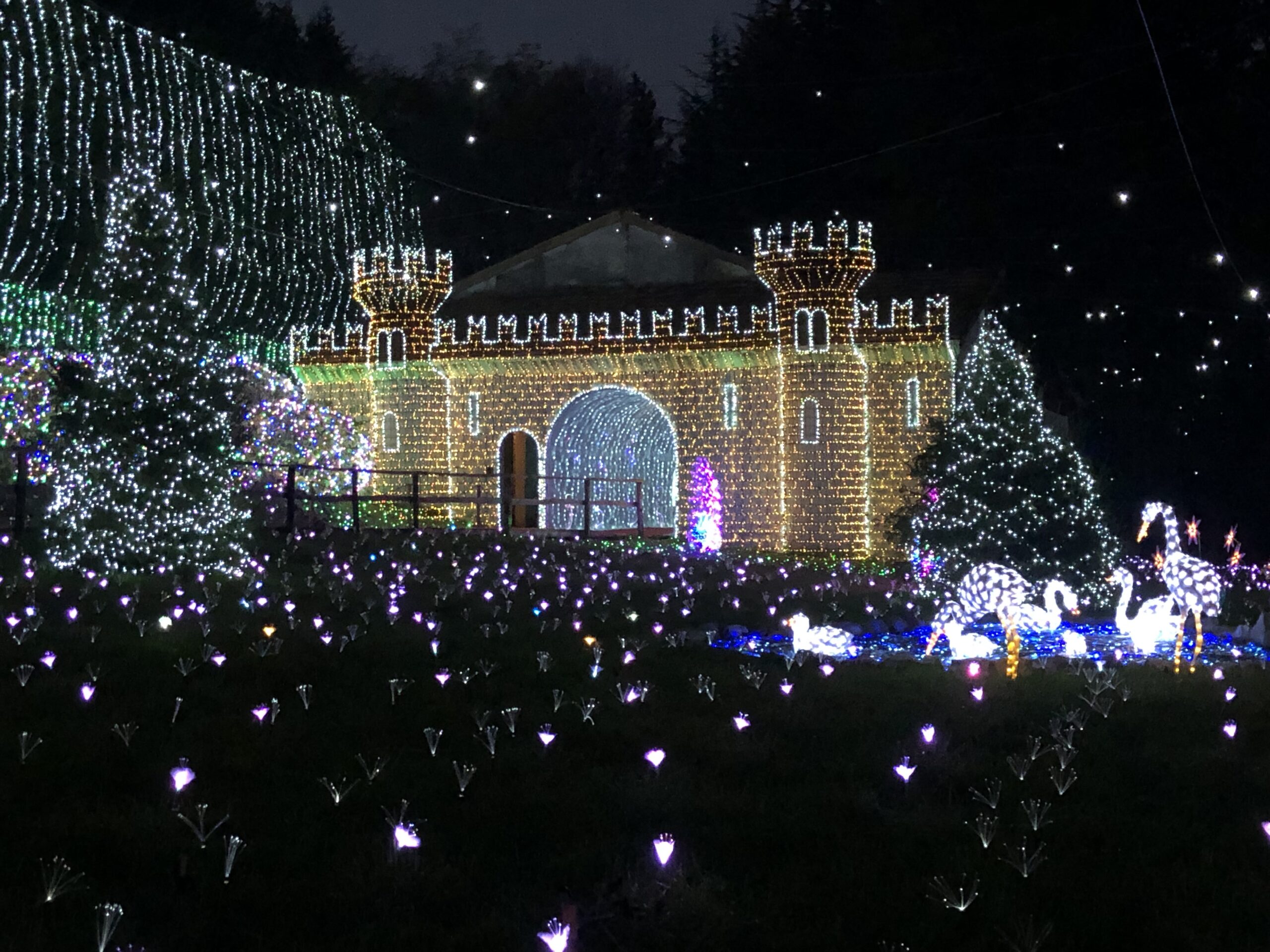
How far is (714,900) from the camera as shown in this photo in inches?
246

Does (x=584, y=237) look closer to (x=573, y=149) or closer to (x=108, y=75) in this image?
(x=108, y=75)

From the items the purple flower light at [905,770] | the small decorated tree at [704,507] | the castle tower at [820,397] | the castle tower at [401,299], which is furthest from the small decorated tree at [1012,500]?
the castle tower at [401,299]

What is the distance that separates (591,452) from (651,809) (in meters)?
27.3

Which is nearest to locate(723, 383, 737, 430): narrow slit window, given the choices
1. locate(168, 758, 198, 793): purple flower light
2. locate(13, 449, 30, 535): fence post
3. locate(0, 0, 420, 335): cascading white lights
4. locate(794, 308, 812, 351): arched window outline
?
locate(794, 308, 812, 351): arched window outline

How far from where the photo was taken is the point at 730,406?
103ft

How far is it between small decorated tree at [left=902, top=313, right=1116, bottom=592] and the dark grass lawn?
21.4ft

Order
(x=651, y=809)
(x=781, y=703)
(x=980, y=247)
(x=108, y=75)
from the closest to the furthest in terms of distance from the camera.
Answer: (x=651, y=809) → (x=781, y=703) → (x=108, y=75) → (x=980, y=247)

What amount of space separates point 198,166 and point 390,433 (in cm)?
689

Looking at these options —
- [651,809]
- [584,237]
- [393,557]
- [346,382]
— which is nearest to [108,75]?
[346,382]

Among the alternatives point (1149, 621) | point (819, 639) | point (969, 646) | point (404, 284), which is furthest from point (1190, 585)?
point (404, 284)

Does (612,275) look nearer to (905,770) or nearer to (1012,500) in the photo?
(1012,500)

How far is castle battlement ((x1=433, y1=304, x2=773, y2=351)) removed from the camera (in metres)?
31.1

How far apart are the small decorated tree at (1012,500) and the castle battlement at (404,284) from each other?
52.4ft

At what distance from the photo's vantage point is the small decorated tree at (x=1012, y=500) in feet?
63.4
